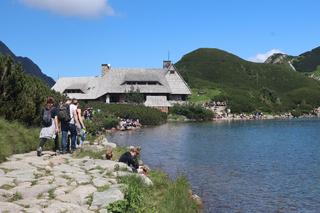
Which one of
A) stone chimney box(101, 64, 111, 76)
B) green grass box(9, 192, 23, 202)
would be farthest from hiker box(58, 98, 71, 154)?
stone chimney box(101, 64, 111, 76)

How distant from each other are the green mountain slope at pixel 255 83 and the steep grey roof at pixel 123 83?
19.8 metres

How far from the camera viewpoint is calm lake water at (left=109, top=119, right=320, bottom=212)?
69.4ft

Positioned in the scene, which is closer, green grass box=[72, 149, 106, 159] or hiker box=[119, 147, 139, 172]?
hiker box=[119, 147, 139, 172]

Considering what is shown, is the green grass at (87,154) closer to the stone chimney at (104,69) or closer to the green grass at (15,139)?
the green grass at (15,139)

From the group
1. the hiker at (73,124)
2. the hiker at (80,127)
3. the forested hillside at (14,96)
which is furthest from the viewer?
the forested hillside at (14,96)

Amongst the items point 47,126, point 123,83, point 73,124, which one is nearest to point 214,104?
point 123,83

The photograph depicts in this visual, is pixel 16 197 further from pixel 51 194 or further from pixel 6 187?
pixel 6 187

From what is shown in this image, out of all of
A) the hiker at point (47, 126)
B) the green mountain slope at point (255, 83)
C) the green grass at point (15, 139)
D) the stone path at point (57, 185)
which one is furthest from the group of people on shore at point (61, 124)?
the green mountain slope at point (255, 83)

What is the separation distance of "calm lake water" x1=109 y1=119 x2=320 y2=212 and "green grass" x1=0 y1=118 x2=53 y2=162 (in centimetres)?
740

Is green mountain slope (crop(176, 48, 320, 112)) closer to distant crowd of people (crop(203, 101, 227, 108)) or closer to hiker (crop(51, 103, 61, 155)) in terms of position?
distant crowd of people (crop(203, 101, 227, 108))

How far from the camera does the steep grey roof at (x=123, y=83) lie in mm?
104500

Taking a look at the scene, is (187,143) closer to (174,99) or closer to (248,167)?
(248,167)

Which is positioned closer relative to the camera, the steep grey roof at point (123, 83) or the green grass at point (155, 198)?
the green grass at point (155, 198)

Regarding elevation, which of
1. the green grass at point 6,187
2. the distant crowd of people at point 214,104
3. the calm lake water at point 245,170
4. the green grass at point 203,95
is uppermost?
the green grass at point 203,95
